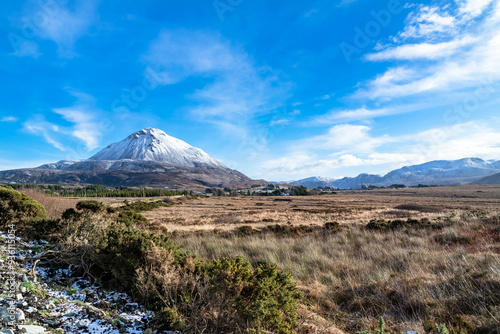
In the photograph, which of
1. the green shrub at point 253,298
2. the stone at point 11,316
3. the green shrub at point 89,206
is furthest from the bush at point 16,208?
the green shrub at point 253,298

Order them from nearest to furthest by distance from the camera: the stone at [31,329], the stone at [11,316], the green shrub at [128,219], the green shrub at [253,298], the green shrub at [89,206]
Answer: the stone at [31,329]
the stone at [11,316]
the green shrub at [253,298]
the green shrub at [89,206]
the green shrub at [128,219]

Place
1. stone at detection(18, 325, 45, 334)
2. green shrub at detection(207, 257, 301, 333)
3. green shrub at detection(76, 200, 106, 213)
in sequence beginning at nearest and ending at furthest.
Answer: stone at detection(18, 325, 45, 334), green shrub at detection(207, 257, 301, 333), green shrub at detection(76, 200, 106, 213)

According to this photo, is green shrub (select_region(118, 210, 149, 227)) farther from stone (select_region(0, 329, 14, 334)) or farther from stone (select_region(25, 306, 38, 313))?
stone (select_region(0, 329, 14, 334))

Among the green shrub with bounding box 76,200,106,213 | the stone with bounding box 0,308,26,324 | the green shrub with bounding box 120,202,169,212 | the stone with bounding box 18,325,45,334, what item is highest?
the green shrub with bounding box 76,200,106,213

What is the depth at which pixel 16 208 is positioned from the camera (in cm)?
903

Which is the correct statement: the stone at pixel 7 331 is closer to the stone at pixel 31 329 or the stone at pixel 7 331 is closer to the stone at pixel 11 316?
the stone at pixel 31 329

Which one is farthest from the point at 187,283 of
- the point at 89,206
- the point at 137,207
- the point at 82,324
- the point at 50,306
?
the point at 137,207

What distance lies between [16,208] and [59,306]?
7620 mm

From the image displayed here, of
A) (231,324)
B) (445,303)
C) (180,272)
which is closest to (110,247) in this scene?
(180,272)

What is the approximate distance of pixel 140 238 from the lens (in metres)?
5.51

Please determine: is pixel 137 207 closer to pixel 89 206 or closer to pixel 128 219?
pixel 128 219

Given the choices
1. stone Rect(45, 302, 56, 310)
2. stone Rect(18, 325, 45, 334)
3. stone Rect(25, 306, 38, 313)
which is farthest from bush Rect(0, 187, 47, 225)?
stone Rect(18, 325, 45, 334)

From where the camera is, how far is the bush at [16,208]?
8.66 metres

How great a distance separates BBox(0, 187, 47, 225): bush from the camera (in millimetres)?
8656
